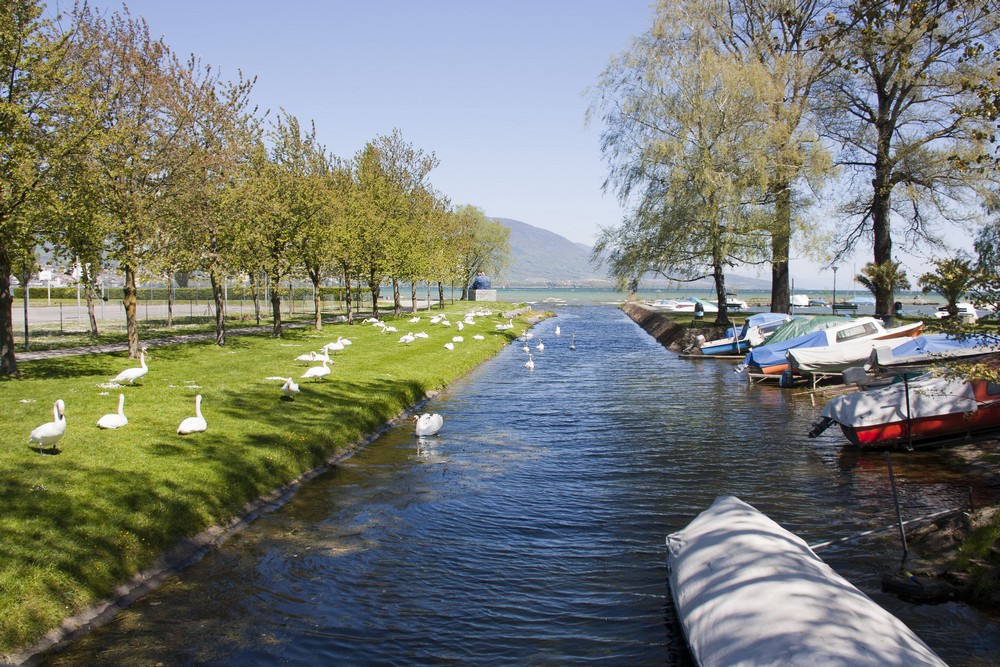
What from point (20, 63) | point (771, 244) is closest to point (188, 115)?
point (20, 63)

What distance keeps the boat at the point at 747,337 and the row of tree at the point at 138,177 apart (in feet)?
80.0

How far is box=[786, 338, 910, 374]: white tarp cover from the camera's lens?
32406mm

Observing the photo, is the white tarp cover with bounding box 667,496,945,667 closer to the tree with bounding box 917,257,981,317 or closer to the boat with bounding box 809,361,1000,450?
the tree with bounding box 917,257,981,317

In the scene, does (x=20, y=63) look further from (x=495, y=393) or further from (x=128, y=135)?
(x=495, y=393)

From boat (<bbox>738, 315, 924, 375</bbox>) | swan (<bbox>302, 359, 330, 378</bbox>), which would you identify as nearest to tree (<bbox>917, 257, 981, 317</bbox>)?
swan (<bbox>302, 359, 330, 378</bbox>)

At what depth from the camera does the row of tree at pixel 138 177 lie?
2227cm

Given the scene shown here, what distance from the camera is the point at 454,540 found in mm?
14273

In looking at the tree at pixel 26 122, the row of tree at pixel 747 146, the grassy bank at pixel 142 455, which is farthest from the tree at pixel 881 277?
the tree at pixel 26 122

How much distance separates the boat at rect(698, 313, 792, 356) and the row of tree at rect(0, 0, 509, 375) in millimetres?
24378

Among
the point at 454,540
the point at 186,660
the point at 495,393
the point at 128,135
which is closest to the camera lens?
the point at 186,660

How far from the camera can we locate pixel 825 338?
112 feet

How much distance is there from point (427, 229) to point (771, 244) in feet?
112

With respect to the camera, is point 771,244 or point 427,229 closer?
point 771,244

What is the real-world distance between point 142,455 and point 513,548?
8110 millimetres
